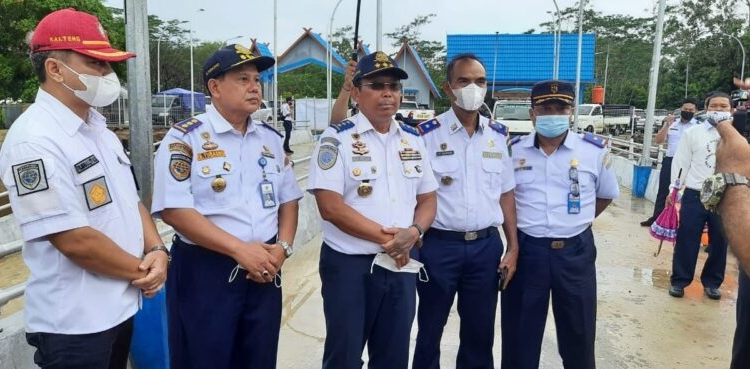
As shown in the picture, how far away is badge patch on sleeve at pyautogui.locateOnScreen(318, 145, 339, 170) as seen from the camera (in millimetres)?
2428

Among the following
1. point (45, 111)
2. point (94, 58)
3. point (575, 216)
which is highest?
point (94, 58)

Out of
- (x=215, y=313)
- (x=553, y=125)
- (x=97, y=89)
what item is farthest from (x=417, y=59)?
(x=97, y=89)

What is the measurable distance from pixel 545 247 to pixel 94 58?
219cm

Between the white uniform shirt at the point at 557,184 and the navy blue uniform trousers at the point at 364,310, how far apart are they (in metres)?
0.79

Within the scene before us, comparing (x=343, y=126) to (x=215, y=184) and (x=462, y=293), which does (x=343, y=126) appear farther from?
(x=462, y=293)

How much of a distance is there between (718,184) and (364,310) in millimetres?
1463

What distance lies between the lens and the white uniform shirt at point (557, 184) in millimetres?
2819

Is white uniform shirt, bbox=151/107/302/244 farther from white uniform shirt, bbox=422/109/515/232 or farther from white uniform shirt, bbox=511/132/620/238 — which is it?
white uniform shirt, bbox=511/132/620/238

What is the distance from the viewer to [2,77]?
1627 cm

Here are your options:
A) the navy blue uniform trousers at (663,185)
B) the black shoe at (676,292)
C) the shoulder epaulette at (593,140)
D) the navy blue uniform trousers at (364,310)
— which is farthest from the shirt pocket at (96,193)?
the navy blue uniform trousers at (663,185)

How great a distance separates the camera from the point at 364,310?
2441 millimetres

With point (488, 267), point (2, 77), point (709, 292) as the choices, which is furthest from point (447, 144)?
point (2, 77)

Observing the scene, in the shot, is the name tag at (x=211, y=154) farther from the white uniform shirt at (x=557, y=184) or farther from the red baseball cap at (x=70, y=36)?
the white uniform shirt at (x=557, y=184)

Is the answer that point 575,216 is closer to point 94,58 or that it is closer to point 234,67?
point 234,67
